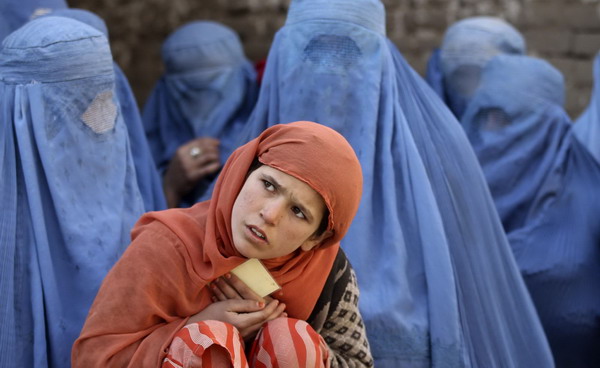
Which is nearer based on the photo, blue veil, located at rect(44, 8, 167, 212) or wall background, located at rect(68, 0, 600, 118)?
blue veil, located at rect(44, 8, 167, 212)

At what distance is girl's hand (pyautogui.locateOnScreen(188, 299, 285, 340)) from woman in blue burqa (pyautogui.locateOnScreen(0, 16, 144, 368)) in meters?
0.62

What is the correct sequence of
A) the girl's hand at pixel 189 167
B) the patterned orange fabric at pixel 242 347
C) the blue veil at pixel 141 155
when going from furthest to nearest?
the girl's hand at pixel 189 167 → the blue veil at pixel 141 155 → the patterned orange fabric at pixel 242 347

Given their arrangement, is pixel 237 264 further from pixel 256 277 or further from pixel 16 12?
pixel 16 12

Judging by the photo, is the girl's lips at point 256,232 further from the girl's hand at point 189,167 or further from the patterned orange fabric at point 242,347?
the girl's hand at point 189,167

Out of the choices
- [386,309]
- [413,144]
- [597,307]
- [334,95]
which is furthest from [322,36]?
[597,307]

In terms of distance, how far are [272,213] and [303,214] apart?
0.09 meters

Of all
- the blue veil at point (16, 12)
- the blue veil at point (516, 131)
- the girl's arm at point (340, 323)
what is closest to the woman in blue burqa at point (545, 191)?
the blue veil at point (516, 131)

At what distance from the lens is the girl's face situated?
2.04 metres

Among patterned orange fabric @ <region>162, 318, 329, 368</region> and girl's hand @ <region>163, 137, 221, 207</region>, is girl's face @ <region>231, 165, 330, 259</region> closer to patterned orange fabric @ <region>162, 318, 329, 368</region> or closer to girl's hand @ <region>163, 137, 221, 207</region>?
patterned orange fabric @ <region>162, 318, 329, 368</region>

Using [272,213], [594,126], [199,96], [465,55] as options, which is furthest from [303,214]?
[594,126]

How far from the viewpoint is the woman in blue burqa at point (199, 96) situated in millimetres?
4129

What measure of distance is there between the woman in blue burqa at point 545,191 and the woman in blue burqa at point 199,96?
1.11 metres

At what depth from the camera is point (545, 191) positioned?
12.1 feet

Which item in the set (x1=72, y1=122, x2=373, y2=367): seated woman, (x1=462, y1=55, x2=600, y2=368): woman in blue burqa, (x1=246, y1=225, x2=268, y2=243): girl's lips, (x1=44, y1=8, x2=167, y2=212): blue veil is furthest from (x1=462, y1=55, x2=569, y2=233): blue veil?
(x1=246, y1=225, x2=268, y2=243): girl's lips
